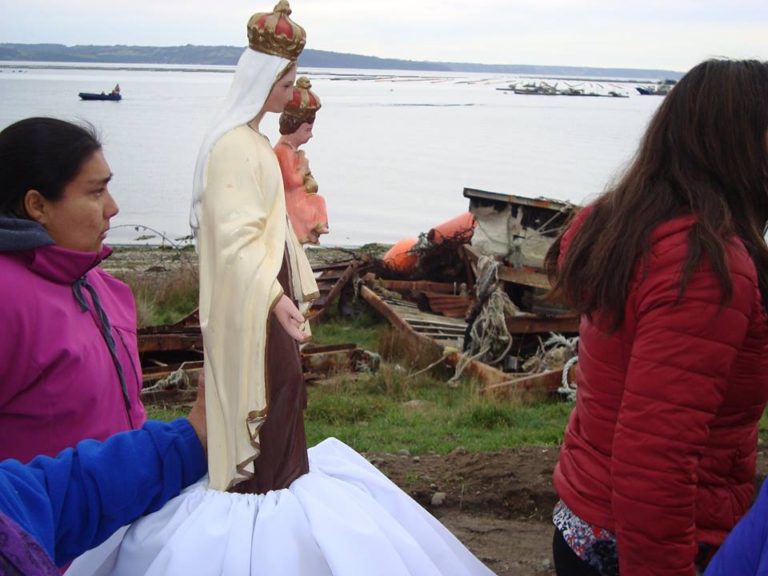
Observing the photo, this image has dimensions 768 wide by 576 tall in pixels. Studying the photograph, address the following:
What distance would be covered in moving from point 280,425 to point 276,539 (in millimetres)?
342

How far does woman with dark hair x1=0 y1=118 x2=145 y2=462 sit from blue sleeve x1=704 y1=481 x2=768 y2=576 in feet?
5.24

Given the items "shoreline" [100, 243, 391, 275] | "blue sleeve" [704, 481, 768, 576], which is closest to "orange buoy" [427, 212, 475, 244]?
"shoreline" [100, 243, 391, 275]

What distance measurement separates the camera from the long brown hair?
2160 millimetres

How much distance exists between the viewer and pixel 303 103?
3.30 meters

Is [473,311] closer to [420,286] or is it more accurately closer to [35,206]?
[420,286]

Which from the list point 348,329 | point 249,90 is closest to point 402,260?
point 348,329

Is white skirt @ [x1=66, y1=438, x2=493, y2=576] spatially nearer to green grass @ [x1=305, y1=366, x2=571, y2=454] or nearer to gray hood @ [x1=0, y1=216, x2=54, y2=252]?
gray hood @ [x1=0, y1=216, x2=54, y2=252]

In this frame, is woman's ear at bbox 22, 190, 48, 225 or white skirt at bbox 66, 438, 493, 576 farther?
woman's ear at bbox 22, 190, 48, 225

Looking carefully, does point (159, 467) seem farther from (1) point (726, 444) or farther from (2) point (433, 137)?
(2) point (433, 137)

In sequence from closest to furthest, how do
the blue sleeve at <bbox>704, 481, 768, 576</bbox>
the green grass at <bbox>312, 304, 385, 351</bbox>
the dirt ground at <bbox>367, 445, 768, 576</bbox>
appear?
1. the blue sleeve at <bbox>704, 481, 768, 576</bbox>
2. the dirt ground at <bbox>367, 445, 768, 576</bbox>
3. the green grass at <bbox>312, 304, 385, 351</bbox>

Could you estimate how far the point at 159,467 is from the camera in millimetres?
2406

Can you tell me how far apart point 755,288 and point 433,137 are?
52869mm

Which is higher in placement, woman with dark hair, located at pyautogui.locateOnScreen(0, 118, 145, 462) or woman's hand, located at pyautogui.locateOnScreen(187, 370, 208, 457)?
woman with dark hair, located at pyautogui.locateOnScreen(0, 118, 145, 462)

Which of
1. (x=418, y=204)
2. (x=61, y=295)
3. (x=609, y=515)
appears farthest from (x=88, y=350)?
(x=418, y=204)
